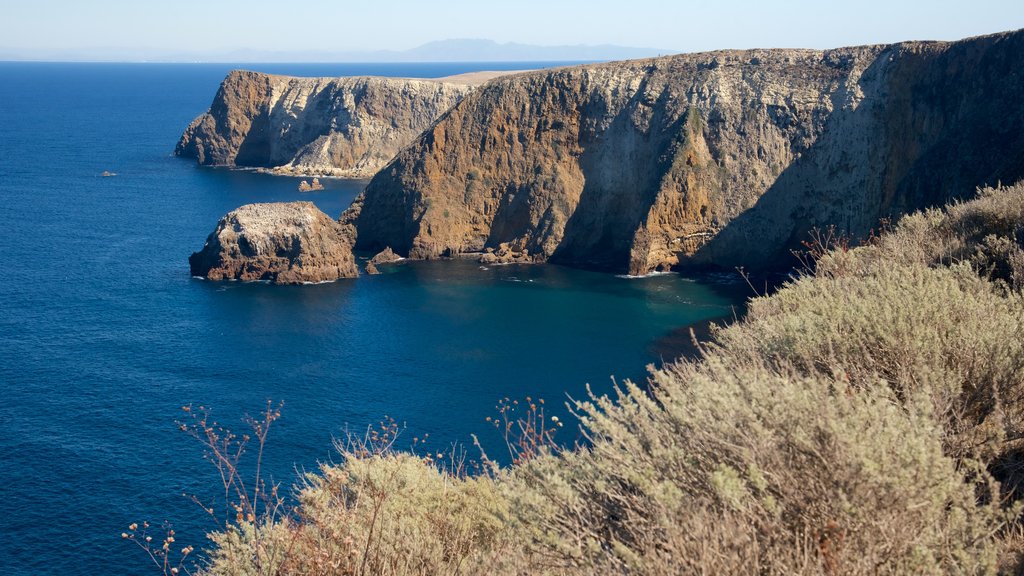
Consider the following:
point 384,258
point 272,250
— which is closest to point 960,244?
point 272,250

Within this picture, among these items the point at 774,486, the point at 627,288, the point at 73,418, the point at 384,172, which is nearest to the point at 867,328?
the point at 774,486

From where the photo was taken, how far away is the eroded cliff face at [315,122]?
126625mm

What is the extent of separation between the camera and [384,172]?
81625mm

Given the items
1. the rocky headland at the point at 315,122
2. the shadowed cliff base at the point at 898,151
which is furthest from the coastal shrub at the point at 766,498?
the rocky headland at the point at 315,122

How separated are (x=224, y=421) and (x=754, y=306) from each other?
85.4 ft

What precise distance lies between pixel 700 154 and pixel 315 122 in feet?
248

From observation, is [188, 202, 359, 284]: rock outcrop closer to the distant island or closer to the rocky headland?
the distant island

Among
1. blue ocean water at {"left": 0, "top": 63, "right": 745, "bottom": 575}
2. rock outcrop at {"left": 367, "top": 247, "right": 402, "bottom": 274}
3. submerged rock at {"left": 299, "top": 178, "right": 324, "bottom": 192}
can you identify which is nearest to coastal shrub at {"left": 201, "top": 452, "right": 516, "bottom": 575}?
blue ocean water at {"left": 0, "top": 63, "right": 745, "bottom": 575}

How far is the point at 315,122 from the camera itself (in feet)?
427

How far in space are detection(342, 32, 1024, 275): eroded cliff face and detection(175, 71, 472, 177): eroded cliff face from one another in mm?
47488

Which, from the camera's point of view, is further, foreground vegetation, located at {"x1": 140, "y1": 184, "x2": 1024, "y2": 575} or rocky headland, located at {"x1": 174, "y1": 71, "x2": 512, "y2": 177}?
rocky headland, located at {"x1": 174, "y1": 71, "x2": 512, "y2": 177}

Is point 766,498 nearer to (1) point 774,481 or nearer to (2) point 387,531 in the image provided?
(1) point 774,481

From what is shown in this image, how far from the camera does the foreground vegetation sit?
8.07m

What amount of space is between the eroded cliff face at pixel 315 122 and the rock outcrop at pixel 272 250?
183ft
